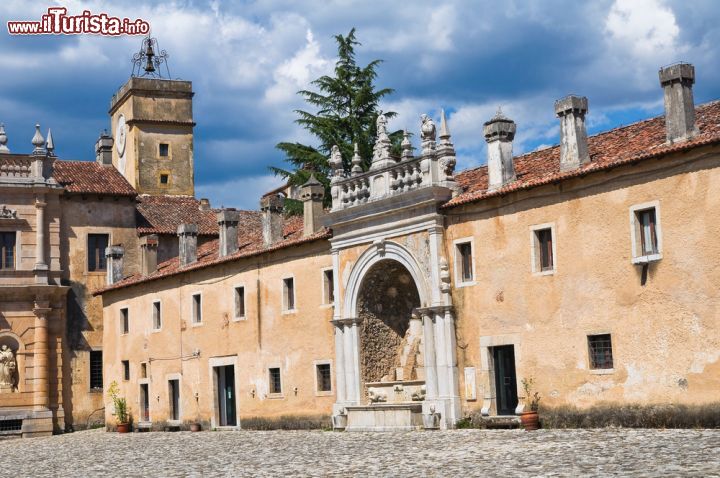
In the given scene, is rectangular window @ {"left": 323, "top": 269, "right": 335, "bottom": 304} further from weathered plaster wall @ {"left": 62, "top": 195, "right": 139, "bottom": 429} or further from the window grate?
the window grate

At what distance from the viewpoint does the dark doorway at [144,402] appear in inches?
1692

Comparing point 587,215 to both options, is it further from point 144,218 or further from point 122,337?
point 144,218

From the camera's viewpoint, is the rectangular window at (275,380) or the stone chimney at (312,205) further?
the rectangular window at (275,380)

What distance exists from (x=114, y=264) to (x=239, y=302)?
10909mm

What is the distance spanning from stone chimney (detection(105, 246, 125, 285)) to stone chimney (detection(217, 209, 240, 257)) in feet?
29.9

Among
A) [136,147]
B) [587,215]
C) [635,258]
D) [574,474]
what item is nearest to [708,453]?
[574,474]

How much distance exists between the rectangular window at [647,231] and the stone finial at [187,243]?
21.4m

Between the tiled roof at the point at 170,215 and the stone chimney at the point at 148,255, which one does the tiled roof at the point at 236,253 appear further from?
the tiled roof at the point at 170,215

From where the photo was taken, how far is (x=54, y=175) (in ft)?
157

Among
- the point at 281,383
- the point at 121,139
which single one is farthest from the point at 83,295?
the point at 121,139

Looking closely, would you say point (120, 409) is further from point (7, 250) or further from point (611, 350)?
point (611, 350)

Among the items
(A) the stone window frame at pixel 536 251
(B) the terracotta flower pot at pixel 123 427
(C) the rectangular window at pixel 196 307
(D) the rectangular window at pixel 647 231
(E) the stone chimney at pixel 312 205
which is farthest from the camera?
(B) the terracotta flower pot at pixel 123 427

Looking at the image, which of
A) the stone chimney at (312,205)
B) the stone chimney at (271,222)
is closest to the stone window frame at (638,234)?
the stone chimney at (312,205)

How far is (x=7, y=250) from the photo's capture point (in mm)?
45031
